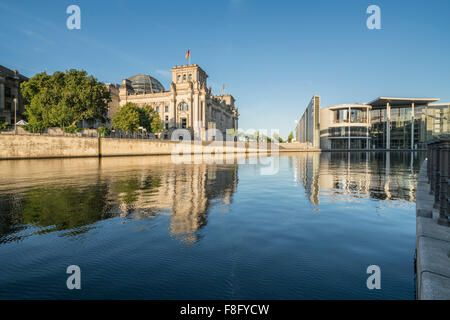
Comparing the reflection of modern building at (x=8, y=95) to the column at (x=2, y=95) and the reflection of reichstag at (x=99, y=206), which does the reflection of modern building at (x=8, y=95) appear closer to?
the column at (x=2, y=95)

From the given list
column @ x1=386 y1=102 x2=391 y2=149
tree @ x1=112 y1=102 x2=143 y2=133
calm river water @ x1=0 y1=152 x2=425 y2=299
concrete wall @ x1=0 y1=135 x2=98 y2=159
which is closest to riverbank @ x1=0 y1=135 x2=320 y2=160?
concrete wall @ x1=0 y1=135 x2=98 y2=159

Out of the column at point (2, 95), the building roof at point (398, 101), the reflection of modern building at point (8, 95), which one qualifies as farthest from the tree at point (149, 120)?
the building roof at point (398, 101)

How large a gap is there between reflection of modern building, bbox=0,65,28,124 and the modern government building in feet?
320

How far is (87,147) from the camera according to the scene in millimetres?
49312

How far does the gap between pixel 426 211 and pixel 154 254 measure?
588 cm

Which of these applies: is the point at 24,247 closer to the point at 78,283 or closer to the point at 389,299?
the point at 78,283

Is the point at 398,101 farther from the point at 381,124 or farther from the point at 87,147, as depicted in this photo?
the point at 87,147

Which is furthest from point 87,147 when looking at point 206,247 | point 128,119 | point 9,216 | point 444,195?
point 444,195

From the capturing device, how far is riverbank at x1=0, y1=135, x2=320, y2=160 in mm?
40875

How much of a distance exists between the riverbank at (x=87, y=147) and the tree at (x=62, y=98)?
879 cm

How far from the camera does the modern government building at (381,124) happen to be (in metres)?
99.1

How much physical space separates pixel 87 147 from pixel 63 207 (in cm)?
4552

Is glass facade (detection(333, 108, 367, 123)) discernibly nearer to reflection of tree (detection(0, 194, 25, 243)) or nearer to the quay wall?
the quay wall

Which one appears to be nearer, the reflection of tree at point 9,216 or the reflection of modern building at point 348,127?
the reflection of tree at point 9,216
